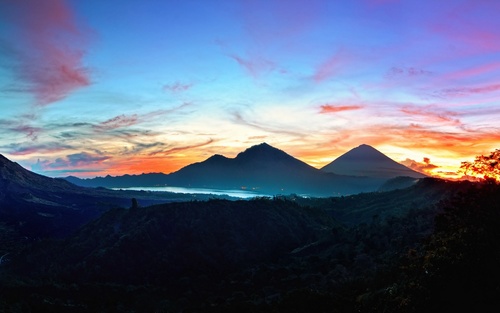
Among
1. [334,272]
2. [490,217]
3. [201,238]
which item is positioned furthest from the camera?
[201,238]

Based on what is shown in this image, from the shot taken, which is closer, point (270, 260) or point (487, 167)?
point (487, 167)

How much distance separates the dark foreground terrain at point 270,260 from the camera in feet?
116

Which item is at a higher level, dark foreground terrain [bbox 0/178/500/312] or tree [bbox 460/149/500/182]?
tree [bbox 460/149/500/182]

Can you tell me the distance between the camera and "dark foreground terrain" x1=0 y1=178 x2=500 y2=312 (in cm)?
3538

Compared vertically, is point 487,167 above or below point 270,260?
above

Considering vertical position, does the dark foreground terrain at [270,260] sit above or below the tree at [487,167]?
below

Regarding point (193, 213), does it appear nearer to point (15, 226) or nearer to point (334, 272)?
point (334, 272)

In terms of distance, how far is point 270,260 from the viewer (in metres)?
100

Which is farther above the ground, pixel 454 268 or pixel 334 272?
pixel 454 268

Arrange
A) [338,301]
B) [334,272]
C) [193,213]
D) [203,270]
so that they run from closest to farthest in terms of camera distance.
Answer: [338,301]
[334,272]
[203,270]
[193,213]

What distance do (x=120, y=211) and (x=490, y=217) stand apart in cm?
11968

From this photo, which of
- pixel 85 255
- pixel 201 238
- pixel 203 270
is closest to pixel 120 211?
pixel 85 255

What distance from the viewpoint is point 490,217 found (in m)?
42.3

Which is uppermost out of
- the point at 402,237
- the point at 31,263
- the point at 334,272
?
the point at 402,237
